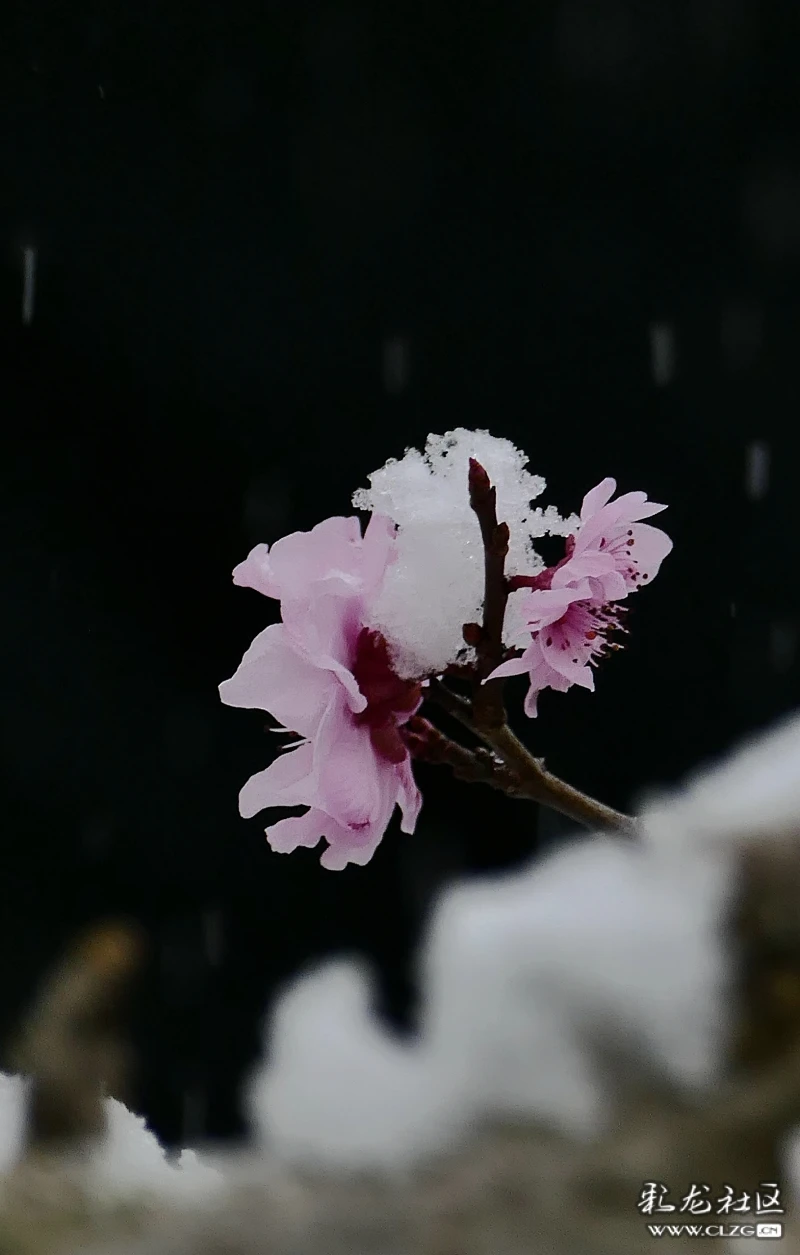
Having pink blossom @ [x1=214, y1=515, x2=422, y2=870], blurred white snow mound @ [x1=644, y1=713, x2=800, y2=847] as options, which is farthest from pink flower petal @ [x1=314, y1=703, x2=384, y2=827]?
blurred white snow mound @ [x1=644, y1=713, x2=800, y2=847]

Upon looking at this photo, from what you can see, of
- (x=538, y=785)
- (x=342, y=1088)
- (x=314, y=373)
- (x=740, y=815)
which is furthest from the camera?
(x=314, y=373)

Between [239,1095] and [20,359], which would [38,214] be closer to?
[20,359]

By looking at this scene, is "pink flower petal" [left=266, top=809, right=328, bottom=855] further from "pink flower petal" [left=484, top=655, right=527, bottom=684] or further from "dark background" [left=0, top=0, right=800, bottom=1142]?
"dark background" [left=0, top=0, right=800, bottom=1142]

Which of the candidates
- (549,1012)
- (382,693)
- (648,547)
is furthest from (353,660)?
(549,1012)

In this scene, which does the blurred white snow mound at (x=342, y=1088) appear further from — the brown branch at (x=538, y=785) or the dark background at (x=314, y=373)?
the dark background at (x=314, y=373)

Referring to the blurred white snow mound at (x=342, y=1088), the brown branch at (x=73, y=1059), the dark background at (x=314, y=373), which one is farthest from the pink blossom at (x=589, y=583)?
the dark background at (x=314, y=373)

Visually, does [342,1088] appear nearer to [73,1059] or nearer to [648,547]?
[73,1059]

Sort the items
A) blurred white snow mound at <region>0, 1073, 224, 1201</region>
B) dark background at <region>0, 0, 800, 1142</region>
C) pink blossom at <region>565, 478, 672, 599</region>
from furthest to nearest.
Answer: dark background at <region>0, 0, 800, 1142</region> < pink blossom at <region>565, 478, 672, 599</region> < blurred white snow mound at <region>0, 1073, 224, 1201</region>
